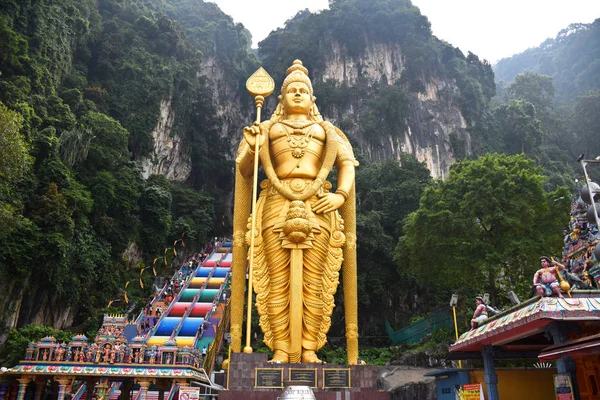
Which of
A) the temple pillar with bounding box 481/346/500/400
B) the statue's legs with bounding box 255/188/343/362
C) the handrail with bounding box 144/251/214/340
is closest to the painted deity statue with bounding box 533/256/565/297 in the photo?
the temple pillar with bounding box 481/346/500/400

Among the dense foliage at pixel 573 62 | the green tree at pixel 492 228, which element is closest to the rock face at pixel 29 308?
the green tree at pixel 492 228

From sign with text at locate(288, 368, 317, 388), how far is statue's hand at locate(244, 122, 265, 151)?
3.44m

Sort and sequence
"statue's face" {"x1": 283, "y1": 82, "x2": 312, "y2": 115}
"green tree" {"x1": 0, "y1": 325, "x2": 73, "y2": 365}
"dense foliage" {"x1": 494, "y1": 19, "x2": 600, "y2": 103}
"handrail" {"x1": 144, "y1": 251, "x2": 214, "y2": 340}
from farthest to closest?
"dense foliage" {"x1": 494, "y1": 19, "x2": 600, "y2": 103}, "handrail" {"x1": 144, "y1": 251, "x2": 214, "y2": 340}, "green tree" {"x1": 0, "y1": 325, "x2": 73, "y2": 365}, "statue's face" {"x1": 283, "y1": 82, "x2": 312, "y2": 115}

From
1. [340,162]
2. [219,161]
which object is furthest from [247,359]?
[219,161]

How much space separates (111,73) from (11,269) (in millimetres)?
15164

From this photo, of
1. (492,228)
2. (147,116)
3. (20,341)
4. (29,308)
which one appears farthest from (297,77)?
(147,116)

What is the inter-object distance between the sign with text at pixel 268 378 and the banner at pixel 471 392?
Result: 7.84 ft

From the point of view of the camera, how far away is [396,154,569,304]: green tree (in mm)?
12609

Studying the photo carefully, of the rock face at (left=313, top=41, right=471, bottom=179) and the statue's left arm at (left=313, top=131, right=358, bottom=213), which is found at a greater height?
the rock face at (left=313, top=41, right=471, bottom=179)

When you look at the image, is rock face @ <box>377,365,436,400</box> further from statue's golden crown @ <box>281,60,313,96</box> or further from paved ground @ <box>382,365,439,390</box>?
statue's golden crown @ <box>281,60,313,96</box>

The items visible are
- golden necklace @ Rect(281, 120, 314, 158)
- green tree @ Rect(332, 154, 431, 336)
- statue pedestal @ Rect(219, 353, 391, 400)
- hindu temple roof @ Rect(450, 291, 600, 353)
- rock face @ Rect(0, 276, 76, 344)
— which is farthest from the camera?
green tree @ Rect(332, 154, 431, 336)

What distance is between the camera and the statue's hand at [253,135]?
7.58 metres

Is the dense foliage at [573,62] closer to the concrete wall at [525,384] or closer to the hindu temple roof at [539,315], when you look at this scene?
the concrete wall at [525,384]

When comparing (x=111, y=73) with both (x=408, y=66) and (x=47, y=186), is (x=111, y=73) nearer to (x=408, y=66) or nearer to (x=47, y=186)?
(x=47, y=186)
